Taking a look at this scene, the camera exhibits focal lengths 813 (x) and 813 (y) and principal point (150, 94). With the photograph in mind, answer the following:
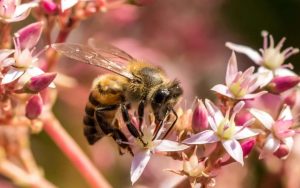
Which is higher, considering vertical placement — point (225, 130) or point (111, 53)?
point (111, 53)

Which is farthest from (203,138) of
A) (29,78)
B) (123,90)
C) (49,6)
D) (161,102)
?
(49,6)

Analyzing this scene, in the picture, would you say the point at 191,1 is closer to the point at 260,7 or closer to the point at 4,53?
the point at 260,7

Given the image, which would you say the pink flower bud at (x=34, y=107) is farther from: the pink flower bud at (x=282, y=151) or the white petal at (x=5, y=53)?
the pink flower bud at (x=282, y=151)

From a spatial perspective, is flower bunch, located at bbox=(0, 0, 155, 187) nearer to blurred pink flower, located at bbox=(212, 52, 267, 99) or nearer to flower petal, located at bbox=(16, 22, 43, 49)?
flower petal, located at bbox=(16, 22, 43, 49)

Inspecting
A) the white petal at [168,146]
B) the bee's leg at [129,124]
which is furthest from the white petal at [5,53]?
the white petal at [168,146]

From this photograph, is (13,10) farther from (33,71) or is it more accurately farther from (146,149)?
(146,149)
